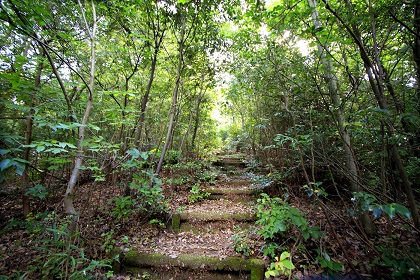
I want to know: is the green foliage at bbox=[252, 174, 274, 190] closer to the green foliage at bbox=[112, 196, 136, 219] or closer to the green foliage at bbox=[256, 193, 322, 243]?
the green foliage at bbox=[256, 193, 322, 243]

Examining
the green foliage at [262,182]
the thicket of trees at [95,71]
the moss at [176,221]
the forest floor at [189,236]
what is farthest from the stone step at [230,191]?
the thicket of trees at [95,71]

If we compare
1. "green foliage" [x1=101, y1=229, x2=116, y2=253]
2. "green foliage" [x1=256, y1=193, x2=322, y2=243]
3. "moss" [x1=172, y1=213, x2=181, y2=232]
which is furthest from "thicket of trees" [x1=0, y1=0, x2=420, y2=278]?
"moss" [x1=172, y1=213, x2=181, y2=232]

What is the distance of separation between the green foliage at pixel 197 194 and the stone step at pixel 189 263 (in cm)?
180

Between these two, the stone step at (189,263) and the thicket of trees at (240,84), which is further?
the stone step at (189,263)

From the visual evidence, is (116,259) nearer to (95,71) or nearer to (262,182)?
(262,182)

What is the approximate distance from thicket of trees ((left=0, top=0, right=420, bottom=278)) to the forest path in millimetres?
1248

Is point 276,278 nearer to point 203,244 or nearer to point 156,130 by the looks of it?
point 203,244

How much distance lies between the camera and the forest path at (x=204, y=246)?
258cm

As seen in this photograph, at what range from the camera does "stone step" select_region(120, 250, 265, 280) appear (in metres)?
2.52

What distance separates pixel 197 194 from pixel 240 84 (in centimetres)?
325

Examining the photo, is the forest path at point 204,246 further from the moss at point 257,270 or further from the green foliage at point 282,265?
the green foliage at point 282,265

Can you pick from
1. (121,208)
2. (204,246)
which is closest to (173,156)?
(121,208)

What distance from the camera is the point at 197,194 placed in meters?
4.79

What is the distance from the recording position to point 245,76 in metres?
4.71
